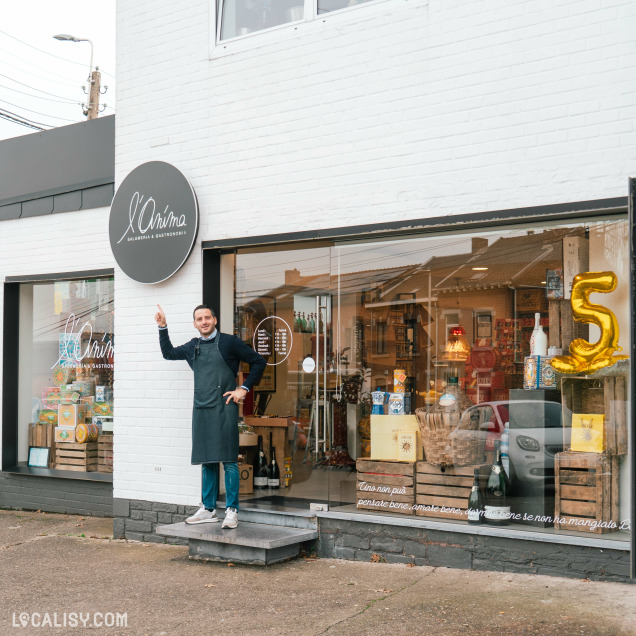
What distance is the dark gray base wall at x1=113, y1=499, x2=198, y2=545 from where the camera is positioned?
7.38 metres

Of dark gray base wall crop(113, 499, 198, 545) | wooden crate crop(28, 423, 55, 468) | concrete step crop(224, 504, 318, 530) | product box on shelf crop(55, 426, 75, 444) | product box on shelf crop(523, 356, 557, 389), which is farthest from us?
wooden crate crop(28, 423, 55, 468)

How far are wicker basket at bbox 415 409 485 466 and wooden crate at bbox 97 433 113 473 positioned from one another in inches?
155

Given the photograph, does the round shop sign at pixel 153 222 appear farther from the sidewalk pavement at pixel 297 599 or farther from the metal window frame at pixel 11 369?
the sidewalk pavement at pixel 297 599

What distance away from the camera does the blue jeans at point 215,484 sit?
22.0ft

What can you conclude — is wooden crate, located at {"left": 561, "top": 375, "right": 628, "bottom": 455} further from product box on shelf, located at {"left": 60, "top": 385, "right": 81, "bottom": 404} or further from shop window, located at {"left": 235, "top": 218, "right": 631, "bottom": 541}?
product box on shelf, located at {"left": 60, "top": 385, "right": 81, "bottom": 404}

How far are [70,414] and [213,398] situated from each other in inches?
131

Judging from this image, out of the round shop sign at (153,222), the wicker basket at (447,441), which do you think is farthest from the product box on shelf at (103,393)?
the wicker basket at (447,441)

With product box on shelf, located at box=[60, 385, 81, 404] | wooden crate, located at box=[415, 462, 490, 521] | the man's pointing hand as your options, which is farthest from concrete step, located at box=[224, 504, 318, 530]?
product box on shelf, located at box=[60, 385, 81, 404]

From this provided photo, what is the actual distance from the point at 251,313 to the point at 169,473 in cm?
167

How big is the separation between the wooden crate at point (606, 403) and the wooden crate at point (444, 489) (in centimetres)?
83

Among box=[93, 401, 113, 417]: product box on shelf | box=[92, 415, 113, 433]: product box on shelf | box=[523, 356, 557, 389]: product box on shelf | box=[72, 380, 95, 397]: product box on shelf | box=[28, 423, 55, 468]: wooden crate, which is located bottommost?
box=[28, 423, 55, 468]: wooden crate

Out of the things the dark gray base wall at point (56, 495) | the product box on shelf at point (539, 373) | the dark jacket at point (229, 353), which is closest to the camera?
the product box on shelf at point (539, 373)

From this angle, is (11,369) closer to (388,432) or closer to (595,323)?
(388,432)

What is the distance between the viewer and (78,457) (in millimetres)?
9211
